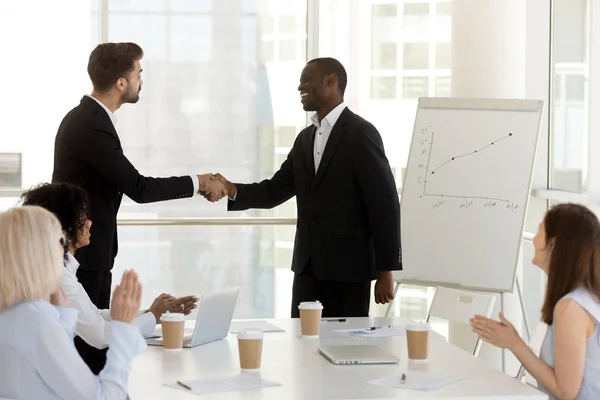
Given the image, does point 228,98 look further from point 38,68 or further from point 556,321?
point 556,321

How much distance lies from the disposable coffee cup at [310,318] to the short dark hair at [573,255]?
2.52ft

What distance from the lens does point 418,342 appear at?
2.57 meters

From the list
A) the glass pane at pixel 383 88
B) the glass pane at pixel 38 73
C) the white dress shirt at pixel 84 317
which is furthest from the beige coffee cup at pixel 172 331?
the glass pane at pixel 383 88

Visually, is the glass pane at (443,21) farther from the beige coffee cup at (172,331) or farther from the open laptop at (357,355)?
the beige coffee cup at (172,331)

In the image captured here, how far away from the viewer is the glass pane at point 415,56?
19.5 feet

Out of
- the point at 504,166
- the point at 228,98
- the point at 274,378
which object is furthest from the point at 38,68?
the point at 274,378

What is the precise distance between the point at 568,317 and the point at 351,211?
1.71 meters

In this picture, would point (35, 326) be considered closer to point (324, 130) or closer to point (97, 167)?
point (97, 167)

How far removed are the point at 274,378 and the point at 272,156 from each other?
3.51 m

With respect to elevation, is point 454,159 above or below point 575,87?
below

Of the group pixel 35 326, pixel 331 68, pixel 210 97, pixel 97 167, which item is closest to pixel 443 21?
pixel 210 97

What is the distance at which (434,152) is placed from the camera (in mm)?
4566

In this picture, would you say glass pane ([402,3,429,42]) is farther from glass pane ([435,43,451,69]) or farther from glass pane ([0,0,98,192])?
glass pane ([0,0,98,192])

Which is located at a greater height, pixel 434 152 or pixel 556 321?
pixel 434 152
